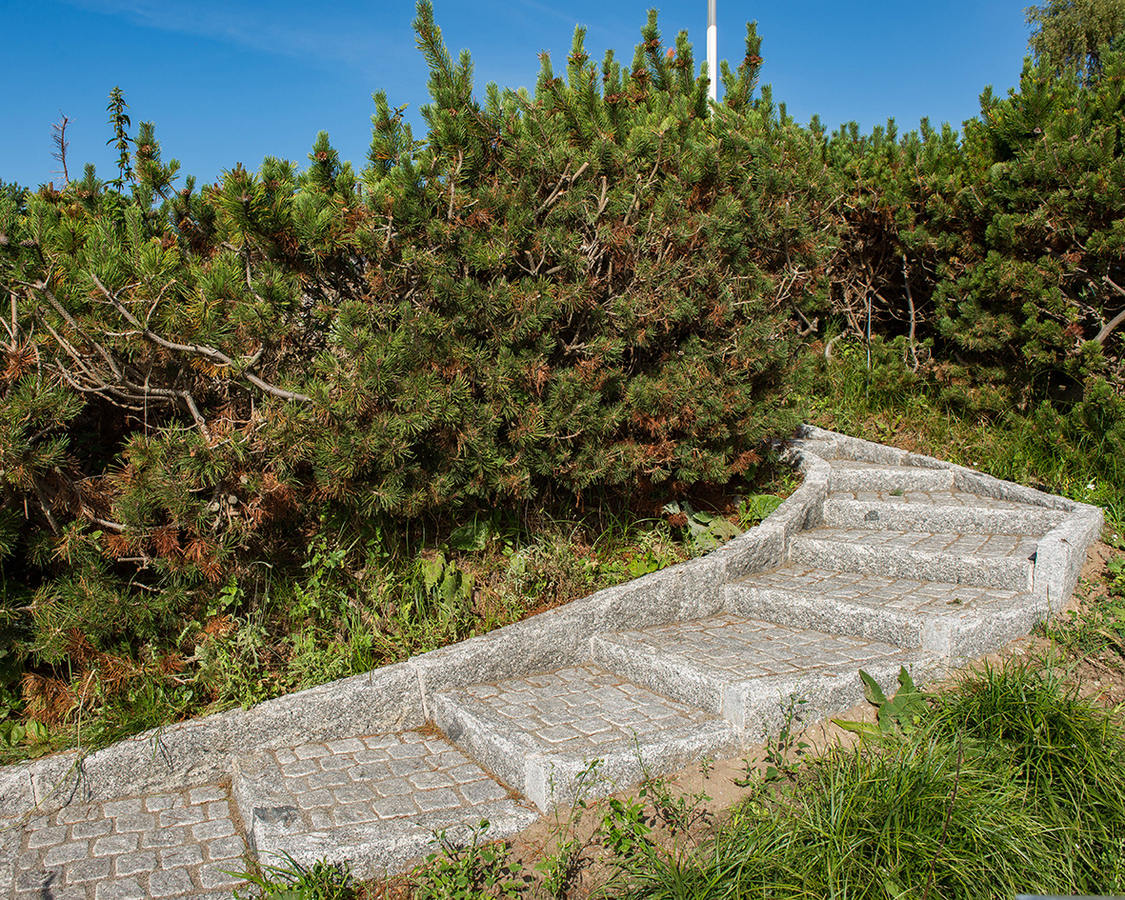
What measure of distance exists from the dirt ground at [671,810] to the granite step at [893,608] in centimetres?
21

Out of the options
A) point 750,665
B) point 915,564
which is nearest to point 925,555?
point 915,564

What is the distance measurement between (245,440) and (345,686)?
1254mm

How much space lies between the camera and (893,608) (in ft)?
14.5

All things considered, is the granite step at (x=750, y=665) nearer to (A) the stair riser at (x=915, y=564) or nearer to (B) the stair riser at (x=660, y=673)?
Result: (B) the stair riser at (x=660, y=673)

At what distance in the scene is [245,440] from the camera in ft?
11.9

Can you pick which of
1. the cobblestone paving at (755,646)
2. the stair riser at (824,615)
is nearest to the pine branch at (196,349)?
the cobblestone paving at (755,646)

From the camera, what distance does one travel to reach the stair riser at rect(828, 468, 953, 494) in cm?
641

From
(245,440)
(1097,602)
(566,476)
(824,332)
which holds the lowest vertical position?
(1097,602)

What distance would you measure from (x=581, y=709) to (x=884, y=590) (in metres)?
2.17

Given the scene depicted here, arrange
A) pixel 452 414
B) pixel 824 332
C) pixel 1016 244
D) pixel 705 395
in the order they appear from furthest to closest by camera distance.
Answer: pixel 824 332 < pixel 1016 244 < pixel 705 395 < pixel 452 414

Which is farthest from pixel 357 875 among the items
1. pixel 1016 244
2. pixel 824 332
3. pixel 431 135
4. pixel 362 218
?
pixel 824 332

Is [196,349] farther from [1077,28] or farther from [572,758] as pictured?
[1077,28]

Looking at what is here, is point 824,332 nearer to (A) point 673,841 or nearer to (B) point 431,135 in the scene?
(B) point 431,135

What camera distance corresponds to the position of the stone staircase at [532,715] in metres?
3.09
